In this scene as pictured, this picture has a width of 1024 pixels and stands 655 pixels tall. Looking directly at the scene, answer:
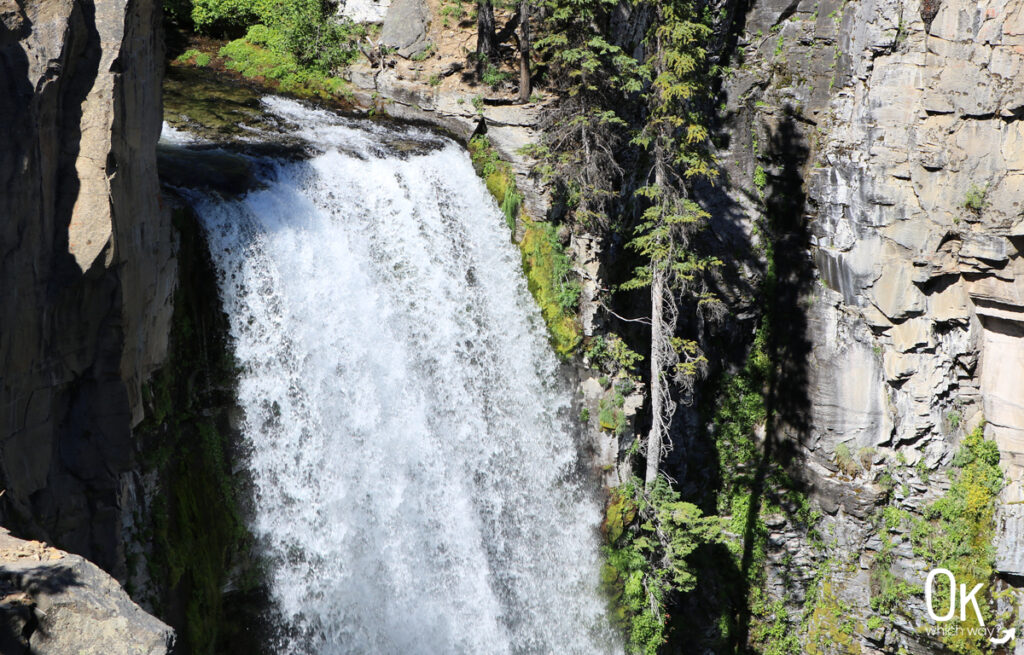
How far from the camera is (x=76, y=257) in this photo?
9727mm

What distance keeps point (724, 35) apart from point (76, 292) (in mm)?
16909

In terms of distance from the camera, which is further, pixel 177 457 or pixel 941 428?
pixel 941 428

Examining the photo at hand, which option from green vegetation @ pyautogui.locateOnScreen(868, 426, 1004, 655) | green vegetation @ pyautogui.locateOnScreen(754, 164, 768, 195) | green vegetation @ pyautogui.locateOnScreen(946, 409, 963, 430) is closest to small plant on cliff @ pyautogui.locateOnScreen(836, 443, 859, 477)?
green vegetation @ pyautogui.locateOnScreen(868, 426, 1004, 655)

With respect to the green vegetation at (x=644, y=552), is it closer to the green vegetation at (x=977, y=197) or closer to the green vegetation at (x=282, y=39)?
the green vegetation at (x=977, y=197)

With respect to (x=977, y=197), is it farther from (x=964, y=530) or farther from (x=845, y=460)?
(x=964, y=530)

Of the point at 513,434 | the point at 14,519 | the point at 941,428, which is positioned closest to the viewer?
the point at 14,519

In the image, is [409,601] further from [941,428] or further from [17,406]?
[941,428]

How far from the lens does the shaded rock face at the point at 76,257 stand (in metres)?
8.80

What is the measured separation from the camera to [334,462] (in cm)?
1392

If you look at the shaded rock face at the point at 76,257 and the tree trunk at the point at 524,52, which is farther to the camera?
the tree trunk at the point at 524,52

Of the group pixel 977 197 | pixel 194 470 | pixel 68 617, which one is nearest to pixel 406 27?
pixel 194 470

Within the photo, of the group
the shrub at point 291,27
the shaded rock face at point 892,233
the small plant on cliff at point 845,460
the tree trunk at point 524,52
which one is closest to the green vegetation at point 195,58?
the shrub at point 291,27

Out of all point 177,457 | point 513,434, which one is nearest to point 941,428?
point 513,434

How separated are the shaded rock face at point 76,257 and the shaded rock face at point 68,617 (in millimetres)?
2964
